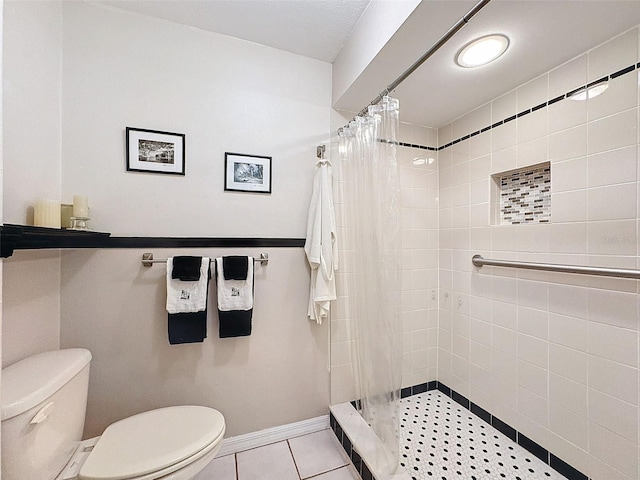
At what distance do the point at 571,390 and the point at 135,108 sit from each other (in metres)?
2.59

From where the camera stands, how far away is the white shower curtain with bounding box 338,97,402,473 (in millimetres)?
1335

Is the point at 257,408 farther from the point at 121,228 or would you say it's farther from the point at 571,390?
the point at 571,390

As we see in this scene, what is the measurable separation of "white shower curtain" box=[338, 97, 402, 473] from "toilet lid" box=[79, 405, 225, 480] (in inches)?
30.5

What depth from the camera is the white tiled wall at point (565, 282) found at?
45.8 inches

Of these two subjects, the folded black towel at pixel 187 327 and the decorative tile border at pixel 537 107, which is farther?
the folded black towel at pixel 187 327

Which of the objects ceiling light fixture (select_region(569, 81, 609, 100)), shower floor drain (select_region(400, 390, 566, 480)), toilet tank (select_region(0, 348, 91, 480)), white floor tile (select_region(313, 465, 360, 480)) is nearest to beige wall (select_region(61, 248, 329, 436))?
toilet tank (select_region(0, 348, 91, 480))

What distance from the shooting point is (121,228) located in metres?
1.40

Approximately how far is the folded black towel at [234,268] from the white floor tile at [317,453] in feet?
3.46

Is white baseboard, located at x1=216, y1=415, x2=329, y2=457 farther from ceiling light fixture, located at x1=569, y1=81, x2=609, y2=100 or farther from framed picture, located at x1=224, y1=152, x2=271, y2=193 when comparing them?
ceiling light fixture, located at x1=569, y1=81, x2=609, y2=100

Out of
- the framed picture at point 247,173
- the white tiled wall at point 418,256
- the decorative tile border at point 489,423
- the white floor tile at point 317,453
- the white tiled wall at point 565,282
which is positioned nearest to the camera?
the white tiled wall at point 565,282

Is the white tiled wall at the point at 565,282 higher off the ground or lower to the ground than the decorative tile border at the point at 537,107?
lower

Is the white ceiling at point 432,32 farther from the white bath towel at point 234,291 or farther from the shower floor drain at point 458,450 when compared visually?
the shower floor drain at point 458,450

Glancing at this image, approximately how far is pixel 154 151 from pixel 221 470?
5.63ft

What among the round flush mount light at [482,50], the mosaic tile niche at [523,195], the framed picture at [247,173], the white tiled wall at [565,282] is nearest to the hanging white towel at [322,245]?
the framed picture at [247,173]
